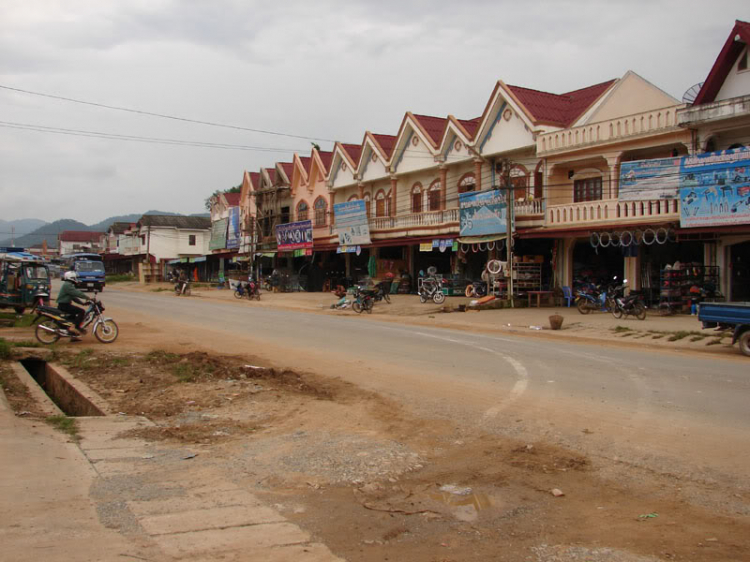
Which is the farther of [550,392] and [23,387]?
[23,387]

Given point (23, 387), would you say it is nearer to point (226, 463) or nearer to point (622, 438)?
point (226, 463)

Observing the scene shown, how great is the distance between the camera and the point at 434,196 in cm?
3516

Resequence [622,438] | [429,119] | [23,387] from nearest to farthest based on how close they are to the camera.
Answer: [622,438]
[23,387]
[429,119]

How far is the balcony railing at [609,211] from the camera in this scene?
2277cm

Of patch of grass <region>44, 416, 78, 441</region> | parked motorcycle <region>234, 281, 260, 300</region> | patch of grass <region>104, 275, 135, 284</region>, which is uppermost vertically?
patch of grass <region>104, 275, 135, 284</region>

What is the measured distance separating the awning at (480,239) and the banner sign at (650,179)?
570cm

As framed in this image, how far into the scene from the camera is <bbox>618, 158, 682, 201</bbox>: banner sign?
72.0ft

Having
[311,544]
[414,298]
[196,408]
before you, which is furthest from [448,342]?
[414,298]

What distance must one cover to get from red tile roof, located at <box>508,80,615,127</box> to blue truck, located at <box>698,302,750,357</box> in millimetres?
15197

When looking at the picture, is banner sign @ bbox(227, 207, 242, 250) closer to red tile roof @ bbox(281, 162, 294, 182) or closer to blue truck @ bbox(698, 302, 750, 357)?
red tile roof @ bbox(281, 162, 294, 182)

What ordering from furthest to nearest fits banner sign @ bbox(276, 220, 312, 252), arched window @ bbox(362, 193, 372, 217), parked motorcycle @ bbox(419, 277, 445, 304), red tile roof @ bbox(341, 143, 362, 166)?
banner sign @ bbox(276, 220, 312, 252)
red tile roof @ bbox(341, 143, 362, 166)
arched window @ bbox(362, 193, 372, 217)
parked motorcycle @ bbox(419, 277, 445, 304)

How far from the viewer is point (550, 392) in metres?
9.41

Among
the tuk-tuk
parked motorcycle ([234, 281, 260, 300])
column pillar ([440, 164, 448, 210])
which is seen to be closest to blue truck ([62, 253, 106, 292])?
parked motorcycle ([234, 281, 260, 300])

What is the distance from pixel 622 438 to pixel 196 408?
544cm
